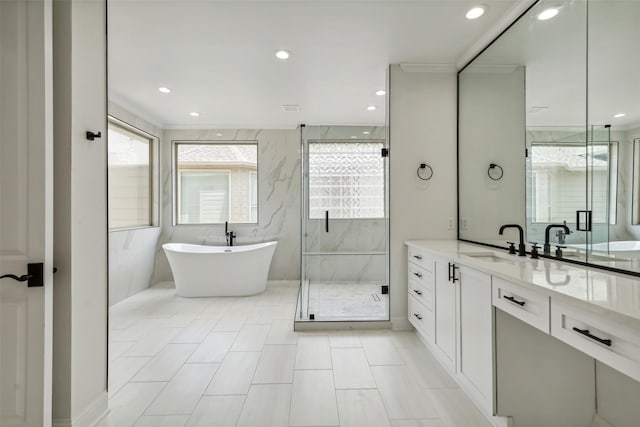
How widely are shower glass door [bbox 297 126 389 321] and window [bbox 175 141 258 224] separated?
6.08ft

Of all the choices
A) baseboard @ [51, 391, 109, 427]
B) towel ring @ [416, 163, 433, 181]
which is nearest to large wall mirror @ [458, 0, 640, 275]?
towel ring @ [416, 163, 433, 181]

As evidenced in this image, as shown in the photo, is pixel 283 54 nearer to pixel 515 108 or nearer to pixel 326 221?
pixel 326 221

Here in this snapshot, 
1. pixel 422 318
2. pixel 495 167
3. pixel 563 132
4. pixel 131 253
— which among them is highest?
pixel 563 132

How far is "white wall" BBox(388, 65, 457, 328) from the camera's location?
3.11 m

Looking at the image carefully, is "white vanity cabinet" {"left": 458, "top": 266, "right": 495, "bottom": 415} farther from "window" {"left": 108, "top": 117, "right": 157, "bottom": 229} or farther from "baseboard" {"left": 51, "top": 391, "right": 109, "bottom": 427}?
"window" {"left": 108, "top": 117, "right": 157, "bottom": 229}

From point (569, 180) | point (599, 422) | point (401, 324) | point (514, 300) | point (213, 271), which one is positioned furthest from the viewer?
point (213, 271)

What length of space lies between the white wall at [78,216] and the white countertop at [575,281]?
2.20 m

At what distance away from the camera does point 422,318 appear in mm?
2688

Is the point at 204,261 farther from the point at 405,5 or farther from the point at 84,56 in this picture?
the point at 405,5

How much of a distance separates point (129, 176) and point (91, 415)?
11.5 feet

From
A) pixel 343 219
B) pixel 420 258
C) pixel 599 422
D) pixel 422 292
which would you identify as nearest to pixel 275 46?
pixel 343 219

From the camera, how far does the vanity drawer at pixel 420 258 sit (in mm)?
2533

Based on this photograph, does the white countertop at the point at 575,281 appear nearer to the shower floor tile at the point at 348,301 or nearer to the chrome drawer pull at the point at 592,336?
the chrome drawer pull at the point at 592,336

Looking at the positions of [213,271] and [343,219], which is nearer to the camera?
[343,219]
